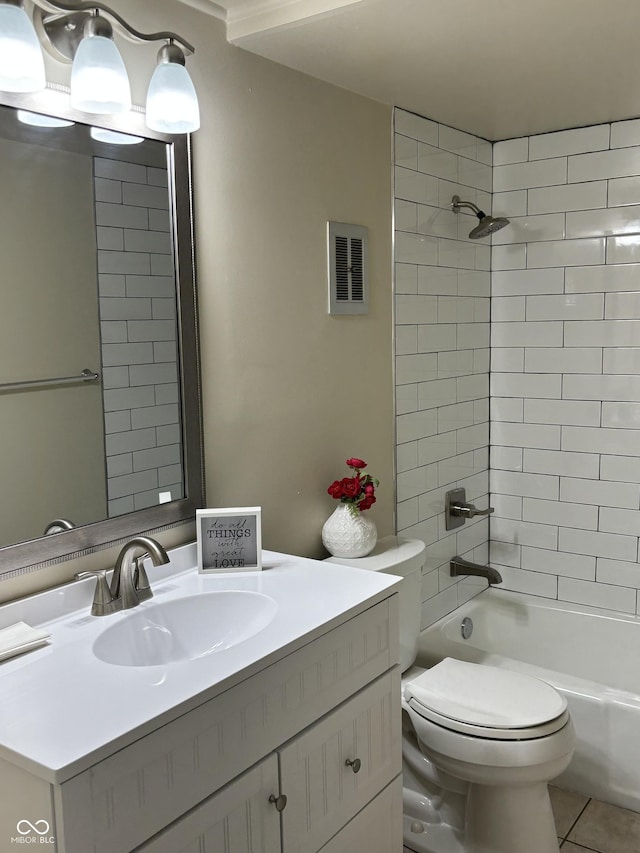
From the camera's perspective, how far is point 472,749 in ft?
6.71

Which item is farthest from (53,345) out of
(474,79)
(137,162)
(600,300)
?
(600,300)

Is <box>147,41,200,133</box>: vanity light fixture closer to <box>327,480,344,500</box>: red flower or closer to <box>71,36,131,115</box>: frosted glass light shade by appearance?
<box>71,36,131,115</box>: frosted glass light shade

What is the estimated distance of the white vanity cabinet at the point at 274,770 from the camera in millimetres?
1159

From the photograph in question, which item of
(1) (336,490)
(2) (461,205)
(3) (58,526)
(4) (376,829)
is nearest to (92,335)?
(3) (58,526)

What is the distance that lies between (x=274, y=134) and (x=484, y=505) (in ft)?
6.13

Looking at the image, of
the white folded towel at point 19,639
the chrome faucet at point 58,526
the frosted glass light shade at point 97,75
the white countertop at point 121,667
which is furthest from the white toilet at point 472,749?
the frosted glass light shade at point 97,75

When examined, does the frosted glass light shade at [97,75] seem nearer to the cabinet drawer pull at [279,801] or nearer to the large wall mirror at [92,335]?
the large wall mirror at [92,335]

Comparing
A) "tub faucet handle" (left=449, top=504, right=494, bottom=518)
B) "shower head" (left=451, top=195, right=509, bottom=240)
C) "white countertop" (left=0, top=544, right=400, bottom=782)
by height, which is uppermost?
"shower head" (left=451, top=195, right=509, bottom=240)

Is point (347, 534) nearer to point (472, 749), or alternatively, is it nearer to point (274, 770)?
point (472, 749)

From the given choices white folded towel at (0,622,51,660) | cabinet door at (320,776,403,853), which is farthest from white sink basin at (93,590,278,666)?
cabinet door at (320,776,403,853)

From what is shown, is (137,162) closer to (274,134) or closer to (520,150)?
(274,134)

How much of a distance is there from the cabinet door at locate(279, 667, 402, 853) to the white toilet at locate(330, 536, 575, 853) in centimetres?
30

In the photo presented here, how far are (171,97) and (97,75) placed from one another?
186 millimetres

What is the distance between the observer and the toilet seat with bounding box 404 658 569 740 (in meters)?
2.04
